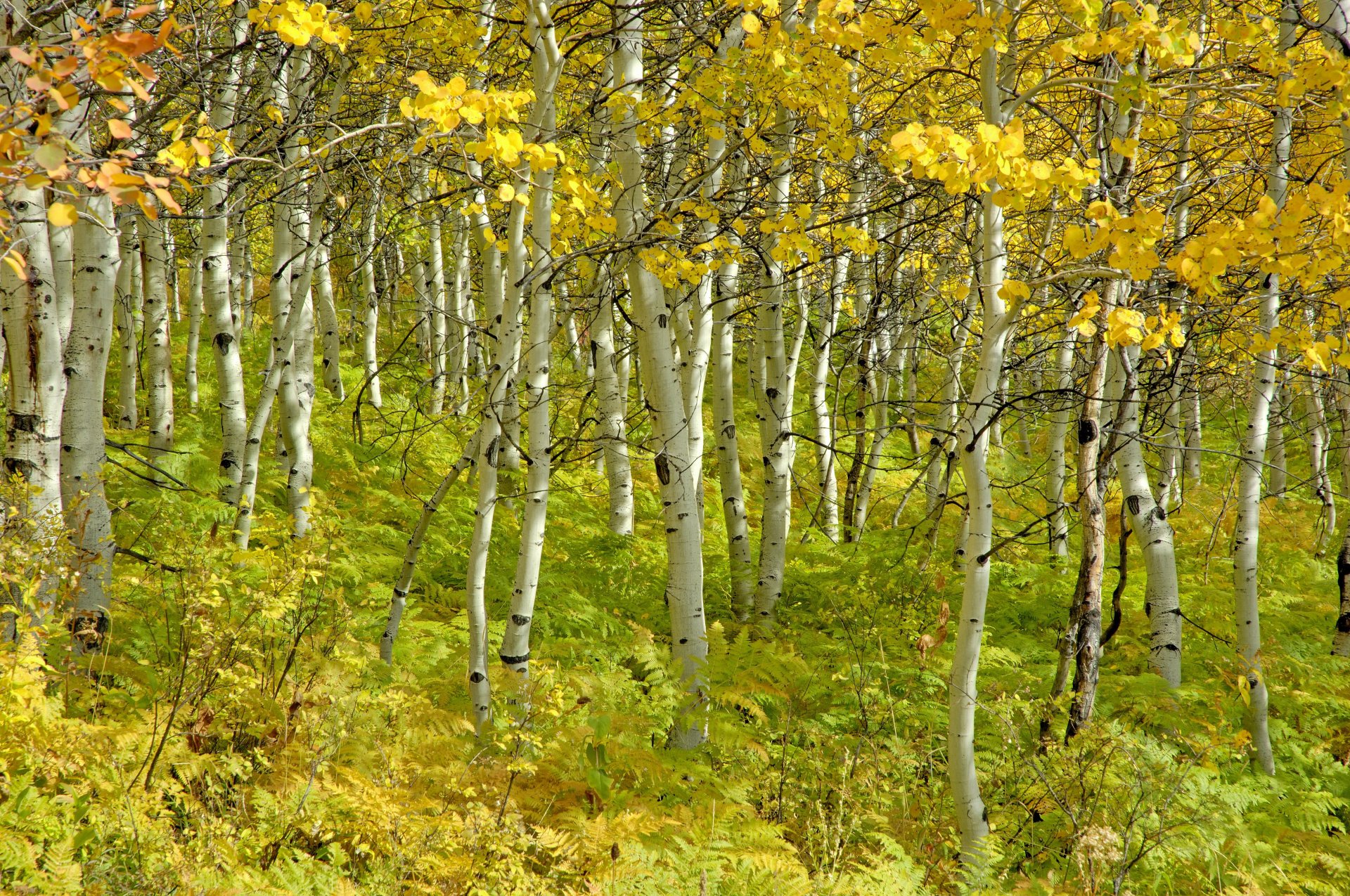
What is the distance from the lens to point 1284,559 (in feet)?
31.3

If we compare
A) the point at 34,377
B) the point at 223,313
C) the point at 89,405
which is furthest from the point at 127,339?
the point at 34,377

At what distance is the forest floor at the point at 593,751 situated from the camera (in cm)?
325

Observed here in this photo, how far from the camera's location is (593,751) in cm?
422

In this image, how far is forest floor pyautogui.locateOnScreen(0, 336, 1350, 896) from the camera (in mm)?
3248

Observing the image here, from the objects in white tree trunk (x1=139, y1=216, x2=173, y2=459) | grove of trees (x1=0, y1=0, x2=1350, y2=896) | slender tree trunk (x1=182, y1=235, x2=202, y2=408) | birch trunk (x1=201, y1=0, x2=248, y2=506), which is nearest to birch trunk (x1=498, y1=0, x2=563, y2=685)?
grove of trees (x1=0, y1=0, x2=1350, y2=896)

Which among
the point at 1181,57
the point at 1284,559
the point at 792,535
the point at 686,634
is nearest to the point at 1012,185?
the point at 1181,57

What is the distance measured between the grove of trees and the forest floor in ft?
0.11

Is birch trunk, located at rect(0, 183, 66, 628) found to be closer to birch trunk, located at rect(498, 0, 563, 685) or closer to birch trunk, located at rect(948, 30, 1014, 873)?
birch trunk, located at rect(498, 0, 563, 685)

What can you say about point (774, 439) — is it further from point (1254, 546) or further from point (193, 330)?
point (193, 330)

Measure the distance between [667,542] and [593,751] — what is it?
1549 millimetres

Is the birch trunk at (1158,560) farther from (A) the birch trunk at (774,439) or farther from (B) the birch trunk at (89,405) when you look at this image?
(B) the birch trunk at (89,405)

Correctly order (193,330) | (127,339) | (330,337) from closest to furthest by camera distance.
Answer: (127,339), (193,330), (330,337)

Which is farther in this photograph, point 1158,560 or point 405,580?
point 1158,560

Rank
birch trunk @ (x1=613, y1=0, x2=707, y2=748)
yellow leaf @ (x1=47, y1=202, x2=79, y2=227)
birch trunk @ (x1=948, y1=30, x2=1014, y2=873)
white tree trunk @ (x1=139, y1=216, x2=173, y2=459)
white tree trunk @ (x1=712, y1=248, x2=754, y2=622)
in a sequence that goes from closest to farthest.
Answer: yellow leaf @ (x1=47, y1=202, x2=79, y2=227)
birch trunk @ (x1=948, y1=30, x2=1014, y2=873)
birch trunk @ (x1=613, y1=0, x2=707, y2=748)
white tree trunk @ (x1=712, y1=248, x2=754, y2=622)
white tree trunk @ (x1=139, y1=216, x2=173, y2=459)
